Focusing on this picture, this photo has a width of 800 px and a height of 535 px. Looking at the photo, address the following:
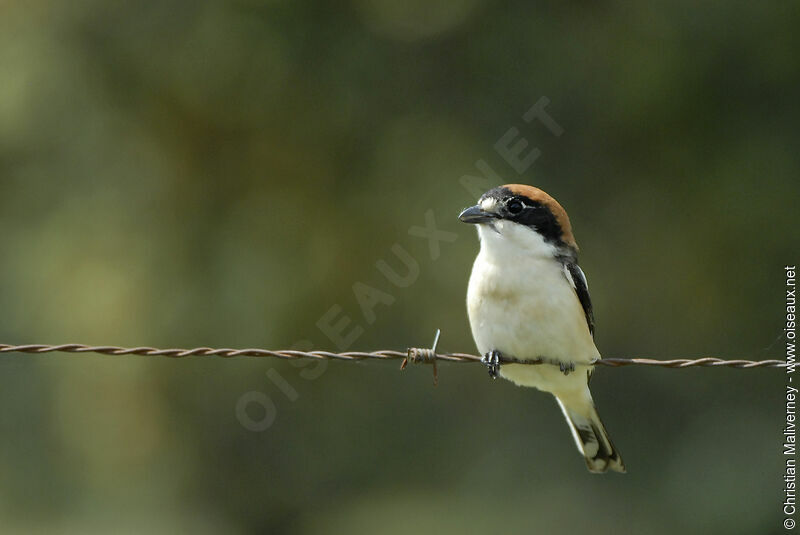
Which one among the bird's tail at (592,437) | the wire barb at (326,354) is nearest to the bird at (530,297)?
the bird's tail at (592,437)

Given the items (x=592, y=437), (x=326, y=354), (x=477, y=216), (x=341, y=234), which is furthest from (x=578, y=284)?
(x=341, y=234)

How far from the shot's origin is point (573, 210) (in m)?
10.8

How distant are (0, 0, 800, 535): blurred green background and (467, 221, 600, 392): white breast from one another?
191 inches

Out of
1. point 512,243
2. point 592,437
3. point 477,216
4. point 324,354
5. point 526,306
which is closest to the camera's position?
point 324,354

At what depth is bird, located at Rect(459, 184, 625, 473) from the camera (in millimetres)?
5246

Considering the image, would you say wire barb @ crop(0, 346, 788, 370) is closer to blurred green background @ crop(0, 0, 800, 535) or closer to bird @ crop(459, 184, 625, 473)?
bird @ crop(459, 184, 625, 473)

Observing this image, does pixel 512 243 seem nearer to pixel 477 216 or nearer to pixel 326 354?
pixel 477 216

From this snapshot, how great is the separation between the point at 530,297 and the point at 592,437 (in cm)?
127

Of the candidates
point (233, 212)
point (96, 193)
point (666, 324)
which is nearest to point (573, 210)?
point (666, 324)

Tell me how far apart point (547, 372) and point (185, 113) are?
644 cm

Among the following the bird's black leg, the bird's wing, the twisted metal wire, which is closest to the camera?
the twisted metal wire

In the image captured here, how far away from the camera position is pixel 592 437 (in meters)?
6.03

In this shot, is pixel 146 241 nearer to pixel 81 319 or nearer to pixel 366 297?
pixel 81 319

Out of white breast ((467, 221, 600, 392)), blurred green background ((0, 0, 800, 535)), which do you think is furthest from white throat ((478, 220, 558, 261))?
blurred green background ((0, 0, 800, 535))
